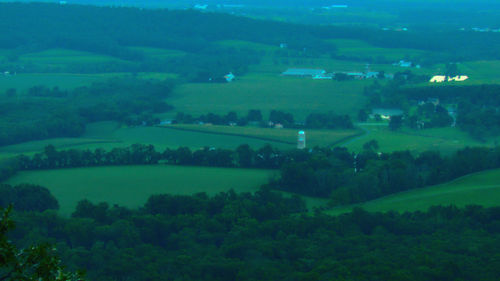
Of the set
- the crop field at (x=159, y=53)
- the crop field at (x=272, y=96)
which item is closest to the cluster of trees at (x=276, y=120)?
the crop field at (x=272, y=96)

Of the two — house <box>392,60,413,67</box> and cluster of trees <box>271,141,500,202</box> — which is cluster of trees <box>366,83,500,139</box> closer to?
cluster of trees <box>271,141,500,202</box>

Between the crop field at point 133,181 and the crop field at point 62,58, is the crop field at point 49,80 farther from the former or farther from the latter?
the crop field at point 133,181

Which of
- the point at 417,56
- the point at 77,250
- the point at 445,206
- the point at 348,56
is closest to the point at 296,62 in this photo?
the point at 348,56

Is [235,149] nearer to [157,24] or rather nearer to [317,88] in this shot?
[317,88]

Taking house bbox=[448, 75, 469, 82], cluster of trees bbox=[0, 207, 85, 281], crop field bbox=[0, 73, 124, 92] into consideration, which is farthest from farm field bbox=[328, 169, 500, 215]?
crop field bbox=[0, 73, 124, 92]

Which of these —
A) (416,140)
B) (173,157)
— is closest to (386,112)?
(416,140)
